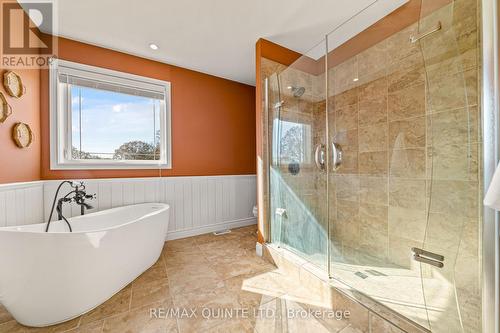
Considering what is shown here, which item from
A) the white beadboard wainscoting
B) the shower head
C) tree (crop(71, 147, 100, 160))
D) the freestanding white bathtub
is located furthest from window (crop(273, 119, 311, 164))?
tree (crop(71, 147, 100, 160))

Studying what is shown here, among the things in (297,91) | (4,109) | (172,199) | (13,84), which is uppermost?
(297,91)

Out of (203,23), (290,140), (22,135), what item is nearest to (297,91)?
(290,140)

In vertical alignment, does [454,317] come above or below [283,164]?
below

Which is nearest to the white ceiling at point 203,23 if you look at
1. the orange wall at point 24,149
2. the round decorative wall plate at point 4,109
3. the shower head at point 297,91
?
the shower head at point 297,91

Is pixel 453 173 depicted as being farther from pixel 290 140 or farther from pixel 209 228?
pixel 209 228

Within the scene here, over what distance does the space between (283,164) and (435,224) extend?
135cm

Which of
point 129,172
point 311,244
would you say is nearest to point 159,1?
point 129,172

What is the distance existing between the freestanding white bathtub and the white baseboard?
1062 mm

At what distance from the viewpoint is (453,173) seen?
4.29 ft

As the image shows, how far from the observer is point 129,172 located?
98.9 inches

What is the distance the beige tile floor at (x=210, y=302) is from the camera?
1.25m

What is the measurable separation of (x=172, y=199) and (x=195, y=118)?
47.7 inches

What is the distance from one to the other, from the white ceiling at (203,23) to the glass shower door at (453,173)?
553 mm

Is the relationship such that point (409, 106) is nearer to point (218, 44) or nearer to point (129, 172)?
point (218, 44)
